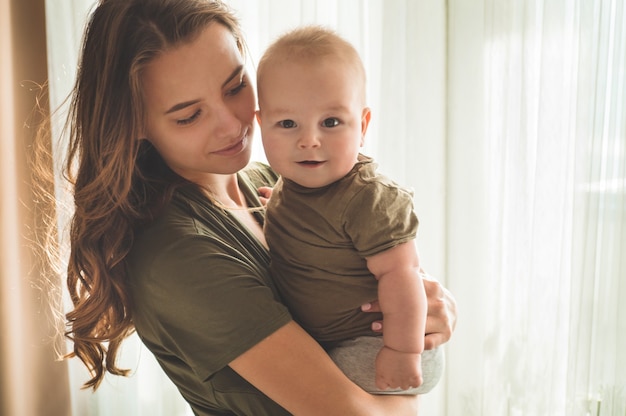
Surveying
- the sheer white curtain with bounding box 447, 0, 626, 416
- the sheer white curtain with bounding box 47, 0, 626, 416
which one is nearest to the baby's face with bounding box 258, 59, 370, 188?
the sheer white curtain with bounding box 47, 0, 626, 416

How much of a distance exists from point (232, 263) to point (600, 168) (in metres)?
1.76

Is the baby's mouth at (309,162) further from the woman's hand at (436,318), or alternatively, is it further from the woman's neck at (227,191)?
the woman's hand at (436,318)

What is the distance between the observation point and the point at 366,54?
2.68 metres

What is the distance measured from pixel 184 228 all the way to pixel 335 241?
26 centimetres

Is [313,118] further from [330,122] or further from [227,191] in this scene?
[227,191]

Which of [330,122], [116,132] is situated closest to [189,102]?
[116,132]

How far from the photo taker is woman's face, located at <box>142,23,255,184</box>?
1.24m

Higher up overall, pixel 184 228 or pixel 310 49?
pixel 310 49

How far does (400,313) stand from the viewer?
1.21m

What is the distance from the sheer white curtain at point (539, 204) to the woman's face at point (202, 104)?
153 centimetres

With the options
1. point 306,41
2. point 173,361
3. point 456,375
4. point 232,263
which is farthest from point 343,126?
point 456,375

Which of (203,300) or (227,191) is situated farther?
(227,191)

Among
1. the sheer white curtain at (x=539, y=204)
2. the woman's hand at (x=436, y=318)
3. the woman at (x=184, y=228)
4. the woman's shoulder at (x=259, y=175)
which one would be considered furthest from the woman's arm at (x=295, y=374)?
the sheer white curtain at (x=539, y=204)

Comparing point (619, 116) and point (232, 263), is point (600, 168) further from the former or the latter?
point (232, 263)
